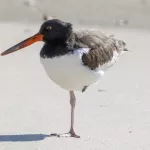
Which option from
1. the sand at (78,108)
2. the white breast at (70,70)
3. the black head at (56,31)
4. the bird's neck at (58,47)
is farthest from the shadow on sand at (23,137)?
the black head at (56,31)

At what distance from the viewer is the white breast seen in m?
5.38

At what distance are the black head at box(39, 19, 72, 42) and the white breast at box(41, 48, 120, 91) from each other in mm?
208

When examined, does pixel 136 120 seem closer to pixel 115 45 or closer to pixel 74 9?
pixel 115 45

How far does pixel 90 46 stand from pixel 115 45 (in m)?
0.66

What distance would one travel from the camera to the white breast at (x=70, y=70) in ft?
17.6

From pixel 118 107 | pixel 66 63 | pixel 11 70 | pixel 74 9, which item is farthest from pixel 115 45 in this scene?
pixel 74 9

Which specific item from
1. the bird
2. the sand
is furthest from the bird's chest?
the sand

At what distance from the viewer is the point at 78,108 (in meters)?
6.30

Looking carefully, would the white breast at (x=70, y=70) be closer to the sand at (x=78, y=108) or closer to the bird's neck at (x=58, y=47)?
the bird's neck at (x=58, y=47)

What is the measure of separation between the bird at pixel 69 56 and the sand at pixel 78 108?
→ 22cm

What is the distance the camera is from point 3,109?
20.1 ft

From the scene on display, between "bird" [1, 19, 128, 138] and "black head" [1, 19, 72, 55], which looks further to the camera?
"black head" [1, 19, 72, 55]

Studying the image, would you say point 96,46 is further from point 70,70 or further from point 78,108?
point 78,108

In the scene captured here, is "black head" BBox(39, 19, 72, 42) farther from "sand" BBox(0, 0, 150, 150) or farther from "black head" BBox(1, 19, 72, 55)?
"sand" BBox(0, 0, 150, 150)
